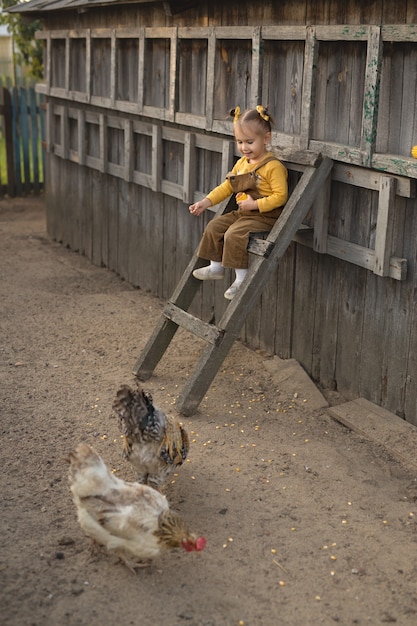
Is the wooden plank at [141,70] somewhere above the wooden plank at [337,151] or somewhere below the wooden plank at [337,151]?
above

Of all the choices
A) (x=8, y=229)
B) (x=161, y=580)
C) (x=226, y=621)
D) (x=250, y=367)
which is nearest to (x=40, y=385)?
(x=250, y=367)

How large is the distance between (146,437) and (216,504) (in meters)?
0.58

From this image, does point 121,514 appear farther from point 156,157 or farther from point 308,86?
point 156,157

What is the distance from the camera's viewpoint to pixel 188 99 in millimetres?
8008

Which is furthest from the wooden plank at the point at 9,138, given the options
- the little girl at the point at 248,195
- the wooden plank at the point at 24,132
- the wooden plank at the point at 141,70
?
the little girl at the point at 248,195

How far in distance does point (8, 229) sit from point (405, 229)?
27.3ft

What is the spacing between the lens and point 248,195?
6.34 metres

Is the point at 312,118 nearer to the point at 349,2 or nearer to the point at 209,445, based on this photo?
the point at 349,2

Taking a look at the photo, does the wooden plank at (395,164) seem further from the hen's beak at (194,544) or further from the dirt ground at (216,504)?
the hen's beak at (194,544)

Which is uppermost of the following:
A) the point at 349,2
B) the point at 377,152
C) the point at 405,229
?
the point at 349,2

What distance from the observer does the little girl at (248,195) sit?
6.11 m

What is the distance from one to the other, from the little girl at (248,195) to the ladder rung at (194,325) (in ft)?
0.96

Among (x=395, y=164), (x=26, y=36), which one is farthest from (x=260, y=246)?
(x=26, y=36)

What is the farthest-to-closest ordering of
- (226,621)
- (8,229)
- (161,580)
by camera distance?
(8,229)
(161,580)
(226,621)
